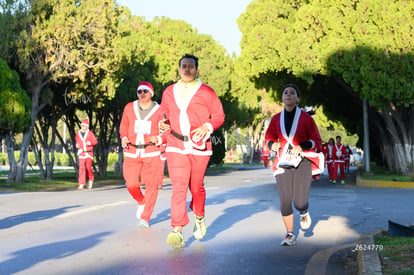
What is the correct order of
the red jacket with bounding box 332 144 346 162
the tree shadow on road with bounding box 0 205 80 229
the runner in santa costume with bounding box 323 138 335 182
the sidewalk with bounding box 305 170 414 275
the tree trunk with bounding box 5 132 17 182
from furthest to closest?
the runner in santa costume with bounding box 323 138 335 182 < the red jacket with bounding box 332 144 346 162 < the tree trunk with bounding box 5 132 17 182 < the tree shadow on road with bounding box 0 205 80 229 < the sidewalk with bounding box 305 170 414 275

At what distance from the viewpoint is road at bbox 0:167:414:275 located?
682 centimetres

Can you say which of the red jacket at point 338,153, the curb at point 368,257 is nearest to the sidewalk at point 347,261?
the curb at point 368,257

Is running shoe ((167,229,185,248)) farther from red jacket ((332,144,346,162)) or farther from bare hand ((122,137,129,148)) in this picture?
red jacket ((332,144,346,162))

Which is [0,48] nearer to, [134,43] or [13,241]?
[134,43]

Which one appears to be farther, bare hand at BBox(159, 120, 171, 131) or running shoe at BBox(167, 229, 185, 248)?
bare hand at BBox(159, 120, 171, 131)

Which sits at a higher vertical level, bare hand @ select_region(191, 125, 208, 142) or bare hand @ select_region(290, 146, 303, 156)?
bare hand @ select_region(191, 125, 208, 142)

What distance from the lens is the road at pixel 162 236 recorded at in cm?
682

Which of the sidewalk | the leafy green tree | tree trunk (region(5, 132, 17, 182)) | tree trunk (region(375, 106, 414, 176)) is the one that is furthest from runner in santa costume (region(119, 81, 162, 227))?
tree trunk (region(375, 106, 414, 176))

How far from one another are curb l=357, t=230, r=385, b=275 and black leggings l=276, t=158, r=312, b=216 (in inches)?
32.8

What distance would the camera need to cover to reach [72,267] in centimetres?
671

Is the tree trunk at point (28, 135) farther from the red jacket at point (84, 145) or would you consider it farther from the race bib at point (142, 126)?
the race bib at point (142, 126)

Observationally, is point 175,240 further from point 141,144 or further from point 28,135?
point 28,135

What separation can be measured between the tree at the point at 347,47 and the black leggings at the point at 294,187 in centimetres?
1479

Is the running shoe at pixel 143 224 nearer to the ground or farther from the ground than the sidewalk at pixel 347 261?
farther from the ground
